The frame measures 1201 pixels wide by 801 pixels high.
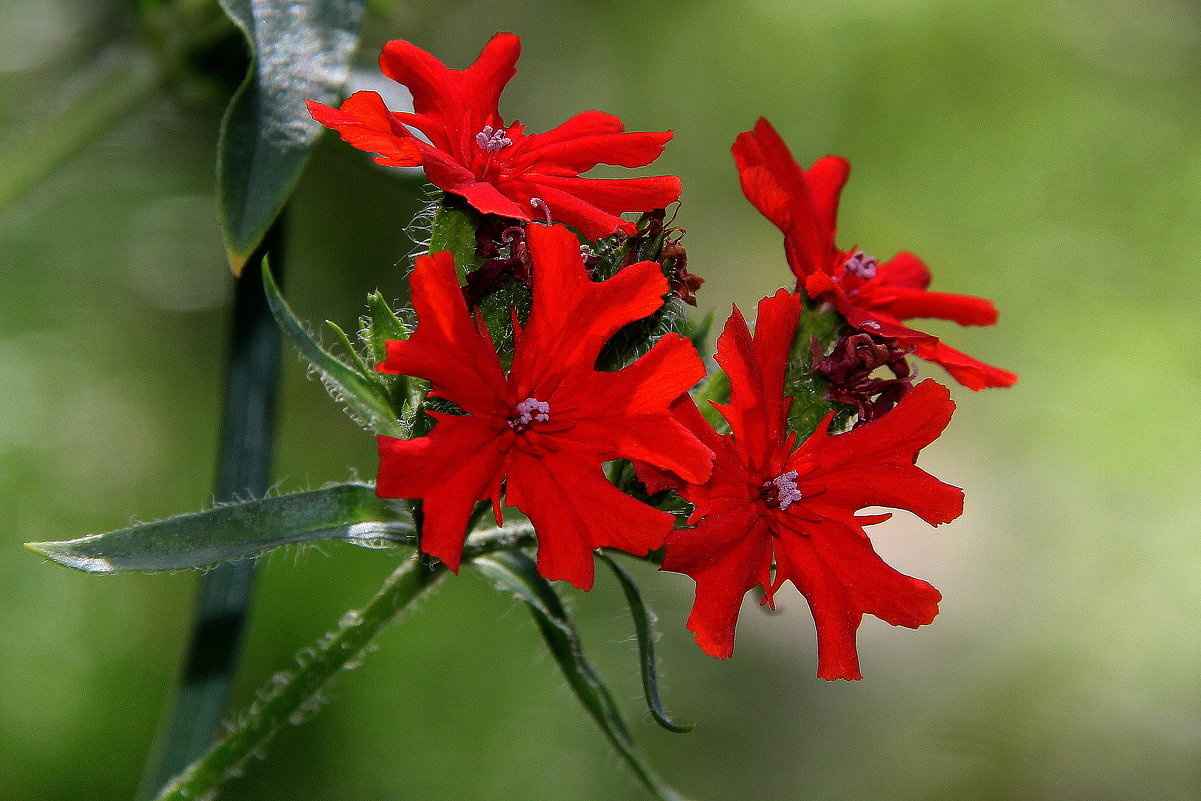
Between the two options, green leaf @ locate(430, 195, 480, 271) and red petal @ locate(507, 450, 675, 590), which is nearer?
Answer: red petal @ locate(507, 450, 675, 590)

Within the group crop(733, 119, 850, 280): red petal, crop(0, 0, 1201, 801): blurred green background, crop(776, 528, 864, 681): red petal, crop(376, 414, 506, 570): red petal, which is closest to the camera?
crop(376, 414, 506, 570): red petal

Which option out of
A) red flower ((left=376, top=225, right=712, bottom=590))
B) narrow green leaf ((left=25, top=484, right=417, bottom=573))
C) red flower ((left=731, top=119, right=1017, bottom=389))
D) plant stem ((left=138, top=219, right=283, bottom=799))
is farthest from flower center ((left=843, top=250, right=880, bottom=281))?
plant stem ((left=138, top=219, right=283, bottom=799))

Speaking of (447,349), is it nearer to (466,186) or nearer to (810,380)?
(466,186)

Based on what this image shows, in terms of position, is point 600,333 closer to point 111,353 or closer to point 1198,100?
point 111,353

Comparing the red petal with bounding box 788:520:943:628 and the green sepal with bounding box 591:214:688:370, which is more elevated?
the green sepal with bounding box 591:214:688:370

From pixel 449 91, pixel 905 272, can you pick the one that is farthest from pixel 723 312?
pixel 449 91

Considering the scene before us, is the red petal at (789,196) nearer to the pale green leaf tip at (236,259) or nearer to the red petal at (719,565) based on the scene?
the red petal at (719,565)

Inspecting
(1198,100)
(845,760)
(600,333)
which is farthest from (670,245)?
(1198,100)

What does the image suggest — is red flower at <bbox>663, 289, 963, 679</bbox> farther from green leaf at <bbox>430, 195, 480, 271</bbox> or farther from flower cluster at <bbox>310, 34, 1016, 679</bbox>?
green leaf at <bbox>430, 195, 480, 271</bbox>
